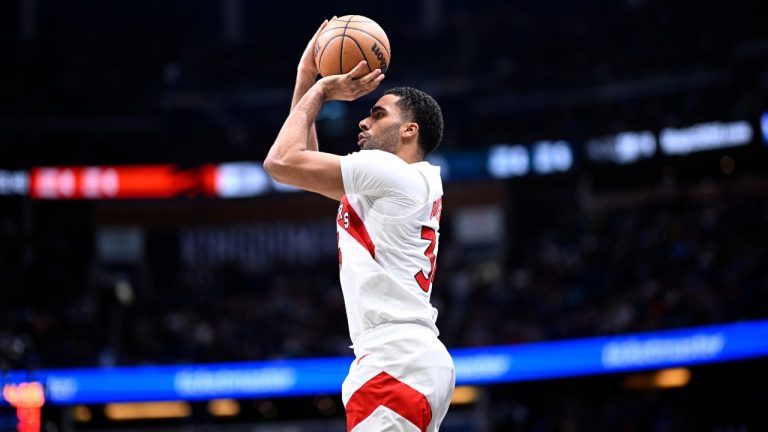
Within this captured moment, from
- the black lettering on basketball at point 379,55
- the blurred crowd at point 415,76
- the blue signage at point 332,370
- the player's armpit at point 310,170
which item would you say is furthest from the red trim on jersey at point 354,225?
the blurred crowd at point 415,76

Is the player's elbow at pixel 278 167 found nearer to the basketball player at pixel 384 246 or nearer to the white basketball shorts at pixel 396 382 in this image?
the basketball player at pixel 384 246

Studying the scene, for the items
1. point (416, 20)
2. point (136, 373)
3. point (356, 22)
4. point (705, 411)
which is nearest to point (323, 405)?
point (136, 373)

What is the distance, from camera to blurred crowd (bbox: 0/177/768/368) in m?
18.9

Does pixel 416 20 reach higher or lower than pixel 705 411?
higher

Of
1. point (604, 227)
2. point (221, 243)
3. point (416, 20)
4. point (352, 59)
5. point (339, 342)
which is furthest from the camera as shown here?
point (416, 20)

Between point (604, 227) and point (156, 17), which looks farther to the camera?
point (156, 17)

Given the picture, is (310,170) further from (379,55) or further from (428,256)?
(379,55)

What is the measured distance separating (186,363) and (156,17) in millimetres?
12506

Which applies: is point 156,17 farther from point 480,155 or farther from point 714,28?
point 714,28

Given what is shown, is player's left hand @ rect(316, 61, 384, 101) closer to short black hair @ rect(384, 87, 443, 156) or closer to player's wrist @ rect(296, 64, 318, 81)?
short black hair @ rect(384, 87, 443, 156)

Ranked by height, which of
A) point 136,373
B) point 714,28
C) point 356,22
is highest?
point 714,28

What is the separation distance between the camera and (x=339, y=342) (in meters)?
21.6

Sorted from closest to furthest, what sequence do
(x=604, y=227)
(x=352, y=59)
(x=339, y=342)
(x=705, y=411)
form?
(x=352, y=59)
(x=705, y=411)
(x=339, y=342)
(x=604, y=227)

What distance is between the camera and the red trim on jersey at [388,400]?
3635 mm
